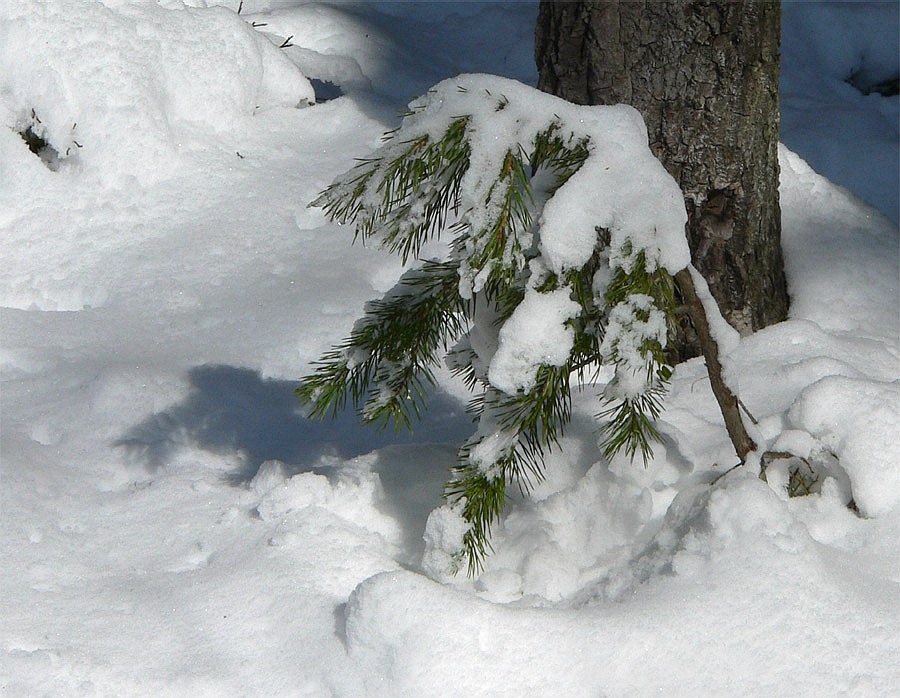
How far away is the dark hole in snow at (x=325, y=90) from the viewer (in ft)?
13.4

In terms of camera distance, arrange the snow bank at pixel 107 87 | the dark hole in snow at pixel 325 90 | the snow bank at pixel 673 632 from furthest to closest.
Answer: the dark hole in snow at pixel 325 90 → the snow bank at pixel 107 87 → the snow bank at pixel 673 632

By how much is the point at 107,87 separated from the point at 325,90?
1040mm

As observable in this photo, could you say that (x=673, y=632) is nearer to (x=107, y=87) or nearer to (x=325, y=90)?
(x=107, y=87)

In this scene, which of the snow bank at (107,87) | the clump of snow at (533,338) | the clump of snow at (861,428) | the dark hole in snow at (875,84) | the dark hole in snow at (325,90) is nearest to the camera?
the clump of snow at (533,338)

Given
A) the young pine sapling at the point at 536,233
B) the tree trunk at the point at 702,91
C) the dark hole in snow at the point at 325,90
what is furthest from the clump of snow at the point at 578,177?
the dark hole in snow at the point at 325,90

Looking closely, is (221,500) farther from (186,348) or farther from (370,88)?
(370,88)

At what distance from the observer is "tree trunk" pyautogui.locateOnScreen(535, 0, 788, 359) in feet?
6.99

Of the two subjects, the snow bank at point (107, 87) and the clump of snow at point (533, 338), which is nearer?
the clump of snow at point (533, 338)

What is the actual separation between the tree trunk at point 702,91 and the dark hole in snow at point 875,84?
107 inches

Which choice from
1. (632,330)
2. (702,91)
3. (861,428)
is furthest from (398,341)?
(702,91)

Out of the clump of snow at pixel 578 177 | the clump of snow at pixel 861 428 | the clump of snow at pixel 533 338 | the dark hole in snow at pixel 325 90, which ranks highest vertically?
the clump of snow at pixel 578 177

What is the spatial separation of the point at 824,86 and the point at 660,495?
3576mm

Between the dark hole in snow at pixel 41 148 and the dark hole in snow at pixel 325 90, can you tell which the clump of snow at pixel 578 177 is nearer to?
the dark hole in snow at pixel 41 148

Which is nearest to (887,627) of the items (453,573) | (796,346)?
(453,573)
